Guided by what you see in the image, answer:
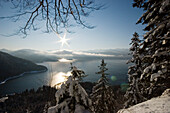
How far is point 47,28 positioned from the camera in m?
3.29

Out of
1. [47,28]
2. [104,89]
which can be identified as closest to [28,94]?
[104,89]

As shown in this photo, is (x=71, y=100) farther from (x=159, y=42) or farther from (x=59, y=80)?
(x=59, y=80)

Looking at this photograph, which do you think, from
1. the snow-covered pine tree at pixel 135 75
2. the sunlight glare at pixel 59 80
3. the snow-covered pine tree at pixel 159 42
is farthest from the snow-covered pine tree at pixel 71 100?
the snow-covered pine tree at pixel 135 75

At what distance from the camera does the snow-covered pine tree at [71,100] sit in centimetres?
352

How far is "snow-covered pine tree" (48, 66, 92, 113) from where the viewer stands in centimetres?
352

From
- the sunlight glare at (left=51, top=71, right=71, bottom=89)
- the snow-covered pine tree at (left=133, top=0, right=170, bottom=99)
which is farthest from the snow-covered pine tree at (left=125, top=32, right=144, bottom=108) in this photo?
the sunlight glare at (left=51, top=71, right=71, bottom=89)

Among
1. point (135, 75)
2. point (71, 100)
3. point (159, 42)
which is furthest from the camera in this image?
point (135, 75)

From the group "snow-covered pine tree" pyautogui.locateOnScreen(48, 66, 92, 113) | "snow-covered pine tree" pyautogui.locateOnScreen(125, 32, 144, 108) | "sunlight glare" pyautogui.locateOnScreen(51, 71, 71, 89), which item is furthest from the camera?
"snow-covered pine tree" pyautogui.locateOnScreen(125, 32, 144, 108)

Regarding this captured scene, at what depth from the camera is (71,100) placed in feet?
12.2

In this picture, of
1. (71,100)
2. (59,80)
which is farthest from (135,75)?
(59,80)

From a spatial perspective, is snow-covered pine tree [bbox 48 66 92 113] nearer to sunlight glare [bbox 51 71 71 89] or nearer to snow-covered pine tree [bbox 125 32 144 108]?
sunlight glare [bbox 51 71 71 89]

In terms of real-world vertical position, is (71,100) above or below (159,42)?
below

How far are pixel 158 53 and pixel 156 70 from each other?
83 centimetres

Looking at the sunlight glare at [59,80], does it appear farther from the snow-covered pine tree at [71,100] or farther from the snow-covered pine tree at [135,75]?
the snow-covered pine tree at [135,75]
